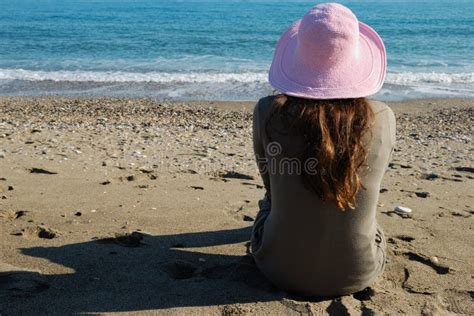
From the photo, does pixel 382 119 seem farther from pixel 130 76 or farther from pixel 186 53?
pixel 186 53

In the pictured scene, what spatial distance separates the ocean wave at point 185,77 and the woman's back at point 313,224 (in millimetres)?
11536

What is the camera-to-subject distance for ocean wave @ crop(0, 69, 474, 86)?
561 inches

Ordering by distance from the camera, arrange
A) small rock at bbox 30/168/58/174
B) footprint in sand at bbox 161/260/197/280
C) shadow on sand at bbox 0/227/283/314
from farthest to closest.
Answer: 1. small rock at bbox 30/168/58/174
2. footprint in sand at bbox 161/260/197/280
3. shadow on sand at bbox 0/227/283/314

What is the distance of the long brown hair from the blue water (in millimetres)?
9572

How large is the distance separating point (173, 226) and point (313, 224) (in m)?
1.55

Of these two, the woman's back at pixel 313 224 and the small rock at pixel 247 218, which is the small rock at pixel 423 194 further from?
the woman's back at pixel 313 224

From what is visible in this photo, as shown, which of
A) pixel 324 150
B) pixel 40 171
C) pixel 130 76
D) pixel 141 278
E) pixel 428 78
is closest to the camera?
pixel 324 150

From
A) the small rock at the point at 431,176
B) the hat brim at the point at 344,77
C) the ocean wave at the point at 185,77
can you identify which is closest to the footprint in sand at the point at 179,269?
the hat brim at the point at 344,77

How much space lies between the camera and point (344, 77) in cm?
246

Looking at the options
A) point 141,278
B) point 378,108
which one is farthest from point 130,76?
point 378,108

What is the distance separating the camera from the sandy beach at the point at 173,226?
2.88m

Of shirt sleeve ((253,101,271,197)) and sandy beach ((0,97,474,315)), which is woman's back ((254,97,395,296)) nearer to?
shirt sleeve ((253,101,271,197))

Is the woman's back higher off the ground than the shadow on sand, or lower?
higher

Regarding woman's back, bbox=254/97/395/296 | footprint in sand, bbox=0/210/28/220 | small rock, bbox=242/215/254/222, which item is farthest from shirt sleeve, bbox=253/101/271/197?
footprint in sand, bbox=0/210/28/220
